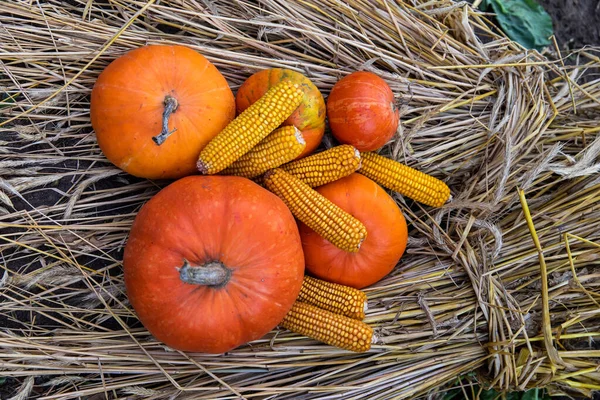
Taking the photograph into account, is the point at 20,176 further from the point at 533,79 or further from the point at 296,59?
the point at 533,79

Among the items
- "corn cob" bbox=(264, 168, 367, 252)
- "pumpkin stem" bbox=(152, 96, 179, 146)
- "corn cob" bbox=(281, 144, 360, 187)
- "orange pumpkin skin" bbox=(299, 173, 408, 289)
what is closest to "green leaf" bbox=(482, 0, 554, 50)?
"orange pumpkin skin" bbox=(299, 173, 408, 289)

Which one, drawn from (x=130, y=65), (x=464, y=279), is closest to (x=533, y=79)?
(x=464, y=279)

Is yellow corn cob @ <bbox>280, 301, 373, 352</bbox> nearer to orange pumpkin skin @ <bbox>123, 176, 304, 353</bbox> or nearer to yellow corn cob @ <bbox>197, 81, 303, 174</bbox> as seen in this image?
orange pumpkin skin @ <bbox>123, 176, 304, 353</bbox>

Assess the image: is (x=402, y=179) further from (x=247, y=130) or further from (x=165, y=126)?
(x=165, y=126)

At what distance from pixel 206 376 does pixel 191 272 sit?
1042 millimetres

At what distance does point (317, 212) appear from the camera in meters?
2.44

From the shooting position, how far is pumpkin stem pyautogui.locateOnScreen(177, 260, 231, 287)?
196 cm

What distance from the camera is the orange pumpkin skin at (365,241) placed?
8.75 feet

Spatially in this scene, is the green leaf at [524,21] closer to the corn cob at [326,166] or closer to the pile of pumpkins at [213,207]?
the pile of pumpkins at [213,207]

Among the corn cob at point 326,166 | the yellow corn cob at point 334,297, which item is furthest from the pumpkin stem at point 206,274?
the corn cob at point 326,166

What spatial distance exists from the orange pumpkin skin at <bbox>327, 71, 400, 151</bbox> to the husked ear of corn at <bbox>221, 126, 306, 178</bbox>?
31 cm

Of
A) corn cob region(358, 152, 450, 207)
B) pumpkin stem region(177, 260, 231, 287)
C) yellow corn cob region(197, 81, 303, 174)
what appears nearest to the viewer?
pumpkin stem region(177, 260, 231, 287)

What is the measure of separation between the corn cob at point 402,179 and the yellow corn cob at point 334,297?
25.6 inches

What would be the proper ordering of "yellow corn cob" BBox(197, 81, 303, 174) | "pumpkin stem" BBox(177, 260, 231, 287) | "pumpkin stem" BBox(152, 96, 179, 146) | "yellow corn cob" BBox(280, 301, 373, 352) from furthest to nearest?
"yellow corn cob" BBox(280, 301, 373, 352) < "yellow corn cob" BBox(197, 81, 303, 174) < "pumpkin stem" BBox(152, 96, 179, 146) < "pumpkin stem" BBox(177, 260, 231, 287)
